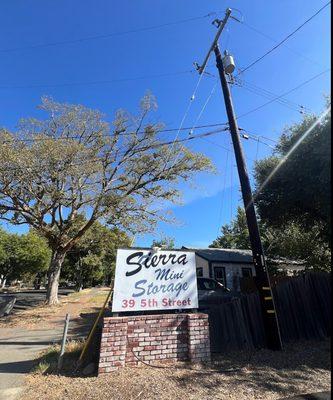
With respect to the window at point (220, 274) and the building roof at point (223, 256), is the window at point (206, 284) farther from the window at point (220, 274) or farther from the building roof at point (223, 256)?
the window at point (220, 274)

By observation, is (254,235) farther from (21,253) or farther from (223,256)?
(21,253)

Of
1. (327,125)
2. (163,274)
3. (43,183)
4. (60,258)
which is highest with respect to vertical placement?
(43,183)

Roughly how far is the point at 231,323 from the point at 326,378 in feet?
9.11

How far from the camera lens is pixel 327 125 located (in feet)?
36.6

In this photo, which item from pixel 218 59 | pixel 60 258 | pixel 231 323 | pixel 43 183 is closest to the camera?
pixel 231 323

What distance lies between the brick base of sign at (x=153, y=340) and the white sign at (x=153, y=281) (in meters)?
0.35

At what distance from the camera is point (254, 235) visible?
8789 mm

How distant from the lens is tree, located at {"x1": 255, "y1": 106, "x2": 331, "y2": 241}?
11648 millimetres

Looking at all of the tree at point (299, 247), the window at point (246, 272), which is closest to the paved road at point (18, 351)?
the tree at point (299, 247)

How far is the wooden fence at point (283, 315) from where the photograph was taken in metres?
8.37

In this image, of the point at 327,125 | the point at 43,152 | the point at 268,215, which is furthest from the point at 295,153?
the point at 43,152

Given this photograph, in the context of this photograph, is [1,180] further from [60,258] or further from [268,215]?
[268,215]

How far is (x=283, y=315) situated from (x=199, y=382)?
14.5 feet

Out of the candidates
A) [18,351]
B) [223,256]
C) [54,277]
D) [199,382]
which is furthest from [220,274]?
[199,382]
